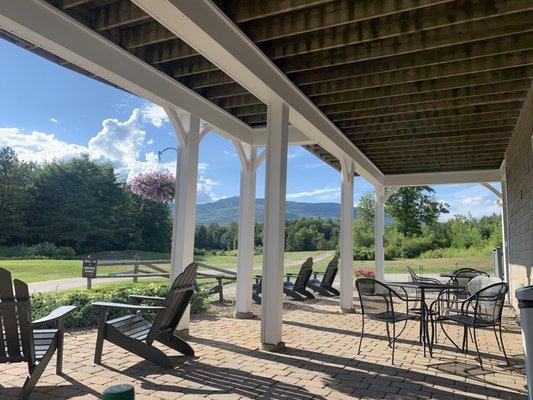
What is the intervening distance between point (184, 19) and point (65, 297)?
159 inches

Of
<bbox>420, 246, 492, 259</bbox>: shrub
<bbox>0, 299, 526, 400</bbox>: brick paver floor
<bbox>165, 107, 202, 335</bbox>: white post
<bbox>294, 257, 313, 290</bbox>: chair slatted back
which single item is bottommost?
<bbox>0, 299, 526, 400</bbox>: brick paver floor

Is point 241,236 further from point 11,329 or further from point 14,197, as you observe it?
point 14,197

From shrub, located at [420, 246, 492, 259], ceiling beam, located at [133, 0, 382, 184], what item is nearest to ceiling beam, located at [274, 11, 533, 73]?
ceiling beam, located at [133, 0, 382, 184]

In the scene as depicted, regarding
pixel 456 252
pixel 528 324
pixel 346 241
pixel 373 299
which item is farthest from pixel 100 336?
pixel 456 252

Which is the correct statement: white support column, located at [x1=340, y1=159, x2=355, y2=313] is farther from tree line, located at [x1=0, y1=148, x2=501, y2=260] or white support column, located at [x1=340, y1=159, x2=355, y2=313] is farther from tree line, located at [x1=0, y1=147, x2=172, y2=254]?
tree line, located at [x1=0, y1=147, x2=172, y2=254]

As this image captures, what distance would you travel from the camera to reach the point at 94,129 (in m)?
49.6

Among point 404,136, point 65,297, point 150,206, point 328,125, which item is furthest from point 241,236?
point 150,206

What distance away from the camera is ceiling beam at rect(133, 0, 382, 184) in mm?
2734

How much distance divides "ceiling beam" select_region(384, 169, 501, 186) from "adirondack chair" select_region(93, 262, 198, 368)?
24.8 ft

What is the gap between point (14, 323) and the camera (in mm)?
2520

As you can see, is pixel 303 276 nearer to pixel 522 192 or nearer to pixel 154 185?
pixel 154 185

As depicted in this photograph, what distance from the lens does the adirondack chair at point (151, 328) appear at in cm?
329

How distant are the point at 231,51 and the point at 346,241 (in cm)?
450

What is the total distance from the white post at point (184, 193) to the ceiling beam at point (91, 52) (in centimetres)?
19
